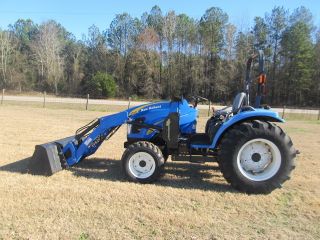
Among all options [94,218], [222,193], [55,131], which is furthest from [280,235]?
[55,131]

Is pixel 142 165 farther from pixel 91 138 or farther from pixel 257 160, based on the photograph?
pixel 257 160

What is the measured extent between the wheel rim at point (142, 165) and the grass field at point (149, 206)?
224 millimetres

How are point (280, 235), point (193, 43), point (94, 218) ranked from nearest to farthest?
point (280, 235) < point (94, 218) < point (193, 43)

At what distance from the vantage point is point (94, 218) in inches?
191

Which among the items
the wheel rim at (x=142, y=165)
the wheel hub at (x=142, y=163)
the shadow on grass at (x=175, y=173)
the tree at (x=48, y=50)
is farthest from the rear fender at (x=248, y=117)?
the tree at (x=48, y=50)

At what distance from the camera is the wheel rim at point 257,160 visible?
6016 mm

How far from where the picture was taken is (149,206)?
532cm

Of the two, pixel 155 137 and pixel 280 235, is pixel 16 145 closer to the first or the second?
pixel 155 137

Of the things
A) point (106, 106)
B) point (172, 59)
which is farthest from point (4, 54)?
point (106, 106)

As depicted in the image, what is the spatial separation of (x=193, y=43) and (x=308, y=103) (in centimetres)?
1613

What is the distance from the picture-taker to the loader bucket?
662cm

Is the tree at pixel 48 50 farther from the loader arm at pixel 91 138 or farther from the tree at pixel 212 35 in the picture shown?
the loader arm at pixel 91 138

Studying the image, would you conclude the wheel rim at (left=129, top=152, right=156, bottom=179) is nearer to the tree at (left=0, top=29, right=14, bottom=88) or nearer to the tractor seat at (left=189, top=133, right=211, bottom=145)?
the tractor seat at (left=189, top=133, right=211, bottom=145)

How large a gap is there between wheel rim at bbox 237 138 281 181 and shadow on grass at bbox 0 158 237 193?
395 mm
